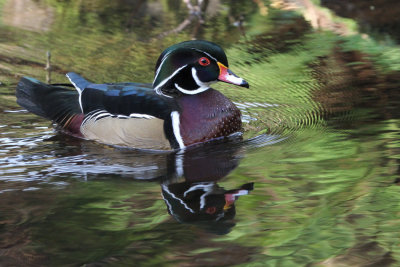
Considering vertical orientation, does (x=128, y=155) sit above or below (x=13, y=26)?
below

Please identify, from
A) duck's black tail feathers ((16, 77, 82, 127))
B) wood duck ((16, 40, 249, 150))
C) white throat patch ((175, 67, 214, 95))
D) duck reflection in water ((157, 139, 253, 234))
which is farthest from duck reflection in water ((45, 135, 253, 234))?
white throat patch ((175, 67, 214, 95))

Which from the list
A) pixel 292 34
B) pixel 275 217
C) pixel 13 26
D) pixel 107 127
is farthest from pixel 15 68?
pixel 275 217

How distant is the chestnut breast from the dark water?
150 mm

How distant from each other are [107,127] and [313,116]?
6.03 feet

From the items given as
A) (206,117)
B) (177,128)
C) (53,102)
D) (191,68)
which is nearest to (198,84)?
(191,68)

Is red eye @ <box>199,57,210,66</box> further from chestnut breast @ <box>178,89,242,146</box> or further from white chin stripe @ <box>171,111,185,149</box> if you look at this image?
white chin stripe @ <box>171,111,185,149</box>

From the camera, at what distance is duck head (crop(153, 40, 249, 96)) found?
625 cm

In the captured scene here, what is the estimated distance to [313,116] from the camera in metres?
6.77

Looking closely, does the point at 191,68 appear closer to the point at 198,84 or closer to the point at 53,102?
the point at 198,84

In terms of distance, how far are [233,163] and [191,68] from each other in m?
1.05

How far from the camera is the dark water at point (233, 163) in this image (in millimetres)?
4238

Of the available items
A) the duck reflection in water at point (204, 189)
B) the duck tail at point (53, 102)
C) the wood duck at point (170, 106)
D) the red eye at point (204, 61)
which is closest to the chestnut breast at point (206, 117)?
the wood duck at point (170, 106)

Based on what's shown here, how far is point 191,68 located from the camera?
6.33 metres

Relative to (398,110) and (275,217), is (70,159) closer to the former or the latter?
(275,217)
